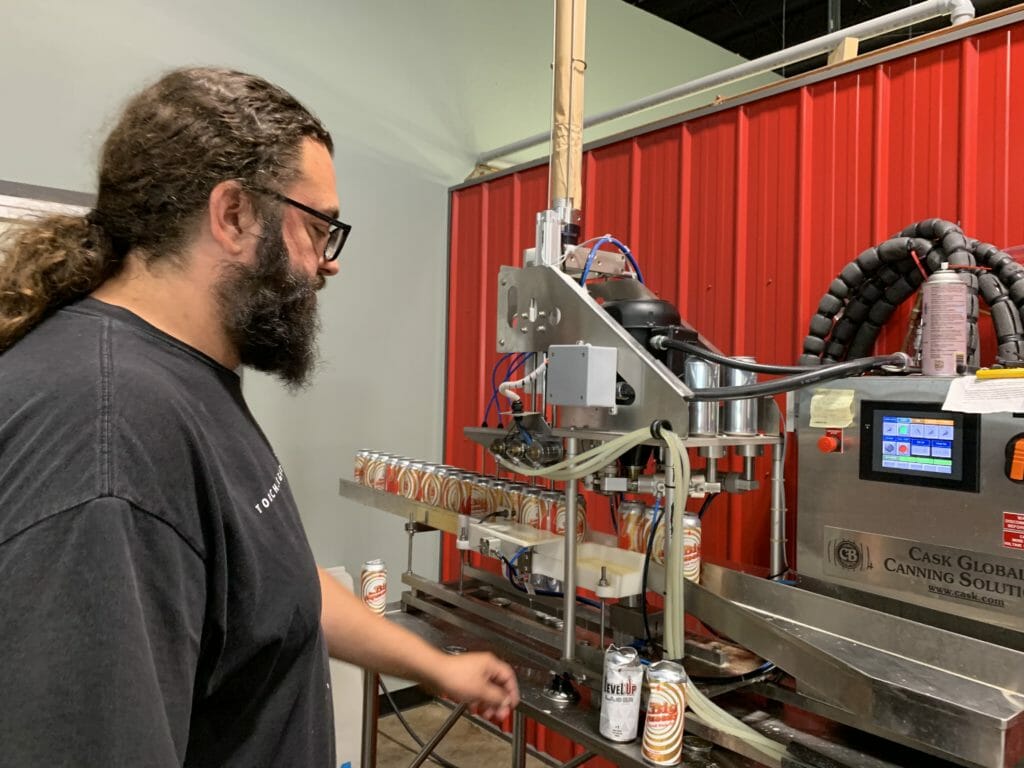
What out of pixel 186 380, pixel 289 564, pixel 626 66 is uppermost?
pixel 626 66

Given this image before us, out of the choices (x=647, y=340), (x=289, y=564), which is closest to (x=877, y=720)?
(x=647, y=340)

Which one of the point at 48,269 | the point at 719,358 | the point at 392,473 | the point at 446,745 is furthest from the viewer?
the point at 446,745

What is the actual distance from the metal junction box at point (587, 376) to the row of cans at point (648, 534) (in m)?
0.28

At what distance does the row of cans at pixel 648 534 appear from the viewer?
1441mm

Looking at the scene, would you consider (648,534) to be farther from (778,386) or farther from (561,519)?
(778,386)

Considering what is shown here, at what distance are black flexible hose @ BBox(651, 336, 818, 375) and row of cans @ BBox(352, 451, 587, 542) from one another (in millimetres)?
364

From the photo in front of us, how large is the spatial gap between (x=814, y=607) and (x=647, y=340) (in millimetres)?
604

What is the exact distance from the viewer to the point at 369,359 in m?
3.14

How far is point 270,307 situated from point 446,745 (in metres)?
2.53

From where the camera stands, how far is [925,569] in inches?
52.2

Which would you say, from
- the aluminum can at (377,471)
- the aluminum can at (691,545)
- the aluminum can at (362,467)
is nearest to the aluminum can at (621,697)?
the aluminum can at (691,545)

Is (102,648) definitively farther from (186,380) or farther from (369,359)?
(369,359)

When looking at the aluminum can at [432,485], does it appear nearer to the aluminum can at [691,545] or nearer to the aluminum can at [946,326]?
the aluminum can at [691,545]

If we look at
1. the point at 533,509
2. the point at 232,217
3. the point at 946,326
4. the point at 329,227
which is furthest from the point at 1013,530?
the point at 232,217
